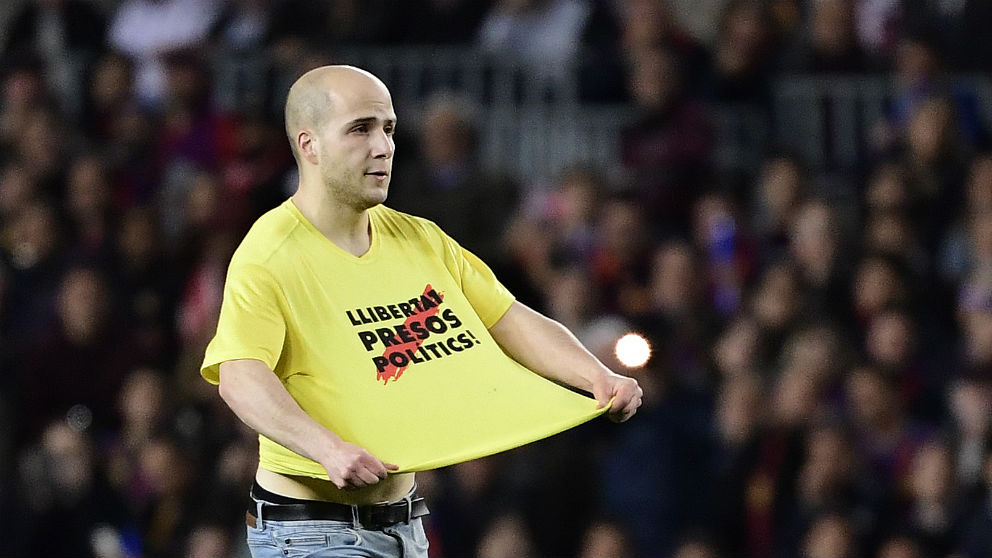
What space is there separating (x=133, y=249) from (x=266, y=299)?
13.7 ft

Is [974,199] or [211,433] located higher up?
[974,199]

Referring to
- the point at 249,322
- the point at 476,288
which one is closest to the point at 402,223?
the point at 476,288

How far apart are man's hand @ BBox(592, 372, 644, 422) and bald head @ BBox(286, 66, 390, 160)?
→ 85 cm

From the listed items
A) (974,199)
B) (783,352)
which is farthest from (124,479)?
(974,199)

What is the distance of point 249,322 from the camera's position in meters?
3.53

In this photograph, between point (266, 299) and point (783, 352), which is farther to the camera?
point (783, 352)

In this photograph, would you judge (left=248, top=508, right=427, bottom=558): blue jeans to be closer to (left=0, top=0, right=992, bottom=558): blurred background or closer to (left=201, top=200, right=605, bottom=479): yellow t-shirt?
(left=201, top=200, right=605, bottom=479): yellow t-shirt

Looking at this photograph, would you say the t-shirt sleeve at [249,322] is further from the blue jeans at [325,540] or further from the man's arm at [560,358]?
the man's arm at [560,358]

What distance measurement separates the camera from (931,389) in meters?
6.85

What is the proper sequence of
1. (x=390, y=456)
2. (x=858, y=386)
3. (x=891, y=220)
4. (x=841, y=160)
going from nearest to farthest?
(x=390, y=456) → (x=858, y=386) → (x=891, y=220) → (x=841, y=160)

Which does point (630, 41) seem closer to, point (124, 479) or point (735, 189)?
point (735, 189)

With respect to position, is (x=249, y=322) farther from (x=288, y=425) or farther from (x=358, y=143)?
(x=358, y=143)

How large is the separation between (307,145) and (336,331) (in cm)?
45

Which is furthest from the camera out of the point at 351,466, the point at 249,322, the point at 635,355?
the point at 635,355
